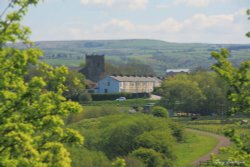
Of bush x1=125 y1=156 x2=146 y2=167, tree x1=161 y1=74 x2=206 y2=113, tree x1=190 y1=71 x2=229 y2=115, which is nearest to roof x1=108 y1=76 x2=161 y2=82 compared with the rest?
tree x1=161 y1=74 x2=206 y2=113

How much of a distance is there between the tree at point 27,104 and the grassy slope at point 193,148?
3968 centimetres

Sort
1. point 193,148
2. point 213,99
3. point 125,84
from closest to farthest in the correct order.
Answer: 1. point 193,148
2. point 213,99
3. point 125,84

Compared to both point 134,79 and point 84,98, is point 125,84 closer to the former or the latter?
point 134,79

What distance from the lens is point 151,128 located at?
53406 millimetres

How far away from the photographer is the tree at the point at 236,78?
47.2ft

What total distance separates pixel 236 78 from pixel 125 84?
434 ft

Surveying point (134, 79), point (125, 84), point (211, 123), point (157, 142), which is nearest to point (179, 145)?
point (157, 142)

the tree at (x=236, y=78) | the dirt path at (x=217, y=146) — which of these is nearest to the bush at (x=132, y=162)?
the dirt path at (x=217, y=146)

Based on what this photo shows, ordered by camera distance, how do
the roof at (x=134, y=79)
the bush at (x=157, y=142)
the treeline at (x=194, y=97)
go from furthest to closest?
1. the roof at (x=134, y=79)
2. the treeline at (x=194, y=97)
3. the bush at (x=157, y=142)

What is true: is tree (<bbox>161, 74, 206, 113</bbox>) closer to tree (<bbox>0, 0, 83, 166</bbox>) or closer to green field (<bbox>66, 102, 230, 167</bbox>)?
green field (<bbox>66, 102, 230, 167</bbox>)

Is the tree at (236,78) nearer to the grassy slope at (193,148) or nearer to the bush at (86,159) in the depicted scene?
the bush at (86,159)

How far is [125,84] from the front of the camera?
147 m

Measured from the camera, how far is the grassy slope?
56.2 metres

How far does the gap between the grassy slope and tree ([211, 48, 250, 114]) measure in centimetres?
3745
